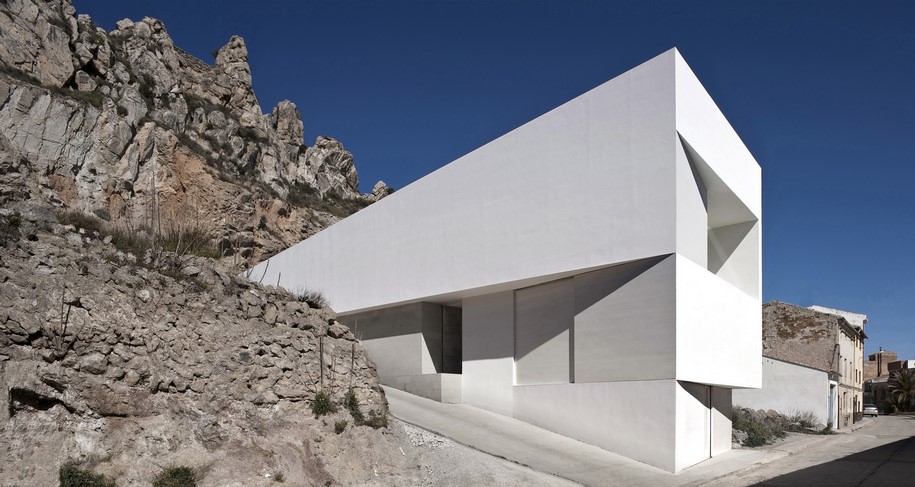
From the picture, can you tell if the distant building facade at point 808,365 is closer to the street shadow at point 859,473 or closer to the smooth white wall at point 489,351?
the street shadow at point 859,473

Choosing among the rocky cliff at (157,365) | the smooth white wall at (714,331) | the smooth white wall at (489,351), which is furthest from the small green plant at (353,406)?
the smooth white wall at (714,331)

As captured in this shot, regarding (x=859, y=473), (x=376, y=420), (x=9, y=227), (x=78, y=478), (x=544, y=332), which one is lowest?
(x=859, y=473)

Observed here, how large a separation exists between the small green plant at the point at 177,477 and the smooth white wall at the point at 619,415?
32.1 ft

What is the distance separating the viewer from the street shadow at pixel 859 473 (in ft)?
46.7

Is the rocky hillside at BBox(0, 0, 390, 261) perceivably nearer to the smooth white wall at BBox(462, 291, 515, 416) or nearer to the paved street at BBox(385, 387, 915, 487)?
the smooth white wall at BBox(462, 291, 515, 416)

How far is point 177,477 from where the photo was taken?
966 centimetres

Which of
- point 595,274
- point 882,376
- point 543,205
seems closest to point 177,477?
point 595,274

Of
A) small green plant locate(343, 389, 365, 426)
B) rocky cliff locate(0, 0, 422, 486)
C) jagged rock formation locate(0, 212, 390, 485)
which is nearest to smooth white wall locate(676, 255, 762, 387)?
small green plant locate(343, 389, 365, 426)

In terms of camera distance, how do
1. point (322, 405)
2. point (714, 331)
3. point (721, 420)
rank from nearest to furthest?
point (322, 405) → point (714, 331) → point (721, 420)

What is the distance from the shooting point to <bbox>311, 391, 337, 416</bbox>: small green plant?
1230cm

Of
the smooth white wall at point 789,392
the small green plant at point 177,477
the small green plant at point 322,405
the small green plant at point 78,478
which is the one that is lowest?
the smooth white wall at point 789,392

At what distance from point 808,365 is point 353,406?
30.9 m

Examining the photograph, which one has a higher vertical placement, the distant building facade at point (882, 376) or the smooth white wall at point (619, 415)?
the smooth white wall at point (619, 415)

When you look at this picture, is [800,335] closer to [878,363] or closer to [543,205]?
[543,205]
